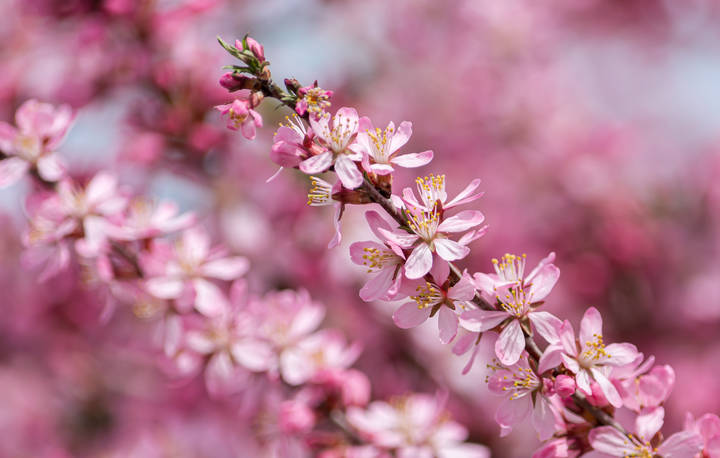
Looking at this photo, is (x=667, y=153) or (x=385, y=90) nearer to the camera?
(x=385, y=90)

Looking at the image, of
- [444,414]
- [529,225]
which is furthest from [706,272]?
[444,414]

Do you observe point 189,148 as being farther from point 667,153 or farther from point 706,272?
point 667,153

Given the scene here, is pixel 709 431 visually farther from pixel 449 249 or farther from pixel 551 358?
pixel 449 249

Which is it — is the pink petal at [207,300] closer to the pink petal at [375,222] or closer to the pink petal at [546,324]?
the pink petal at [375,222]

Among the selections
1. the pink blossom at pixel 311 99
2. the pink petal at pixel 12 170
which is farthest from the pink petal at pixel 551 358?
the pink petal at pixel 12 170

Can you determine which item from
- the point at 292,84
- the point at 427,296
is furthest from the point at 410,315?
the point at 292,84

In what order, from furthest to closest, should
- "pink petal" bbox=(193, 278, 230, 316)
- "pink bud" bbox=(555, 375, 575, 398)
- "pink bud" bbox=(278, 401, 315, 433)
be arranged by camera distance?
1. "pink petal" bbox=(193, 278, 230, 316)
2. "pink bud" bbox=(278, 401, 315, 433)
3. "pink bud" bbox=(555, 375, 575, 398)

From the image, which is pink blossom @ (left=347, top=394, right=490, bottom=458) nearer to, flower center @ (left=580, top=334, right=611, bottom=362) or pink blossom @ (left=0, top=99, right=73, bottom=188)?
flower center @ (left=580, top=334, right=611, bottom=362)

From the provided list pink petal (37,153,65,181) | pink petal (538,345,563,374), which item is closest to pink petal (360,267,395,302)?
pink petal (538,345,563,374)
